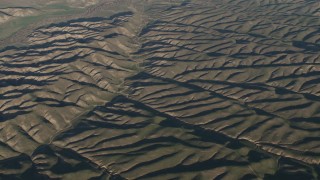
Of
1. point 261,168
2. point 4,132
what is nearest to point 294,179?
point 261,168

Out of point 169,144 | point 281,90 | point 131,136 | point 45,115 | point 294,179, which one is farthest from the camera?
point 281,90

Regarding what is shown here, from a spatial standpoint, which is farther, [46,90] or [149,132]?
[46,90]

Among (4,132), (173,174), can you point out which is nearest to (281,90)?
(173,174)

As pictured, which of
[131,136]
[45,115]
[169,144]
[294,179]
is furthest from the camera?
[45,115]

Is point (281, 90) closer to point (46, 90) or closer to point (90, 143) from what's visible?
point (90, 143)

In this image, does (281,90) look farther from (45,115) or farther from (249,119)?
(45,115)

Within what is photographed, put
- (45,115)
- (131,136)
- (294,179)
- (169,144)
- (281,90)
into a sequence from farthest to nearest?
(281,90) → (45,115) → (131,136) → (169,144) → (294,179)

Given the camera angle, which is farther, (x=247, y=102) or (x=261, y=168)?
(x=247, y=102)

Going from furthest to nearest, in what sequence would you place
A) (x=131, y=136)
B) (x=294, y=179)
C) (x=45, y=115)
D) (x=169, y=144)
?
1. (x=45, y=115)
2. (x=131, y=136)
3. (x=169, y=144)
4. (x=294, y=179)
